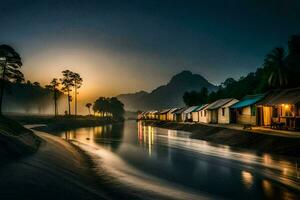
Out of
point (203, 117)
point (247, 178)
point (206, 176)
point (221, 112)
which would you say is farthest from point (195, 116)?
point (247, 178)

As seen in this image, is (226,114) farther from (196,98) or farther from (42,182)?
(196,98)

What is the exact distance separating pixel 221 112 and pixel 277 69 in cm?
2043

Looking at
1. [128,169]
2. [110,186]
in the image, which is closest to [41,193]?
[110,186]

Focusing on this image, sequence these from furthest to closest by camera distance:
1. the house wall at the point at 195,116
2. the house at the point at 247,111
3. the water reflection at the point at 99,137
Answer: the house wall at the point at 195,116 < the house at the point at 247,111 < the water reflection at the point at 99,137

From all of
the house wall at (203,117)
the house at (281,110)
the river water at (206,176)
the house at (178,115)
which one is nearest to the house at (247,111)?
the house at (281,110)

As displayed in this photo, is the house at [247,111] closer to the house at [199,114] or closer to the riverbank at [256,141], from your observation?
the riverbank at [256,141]

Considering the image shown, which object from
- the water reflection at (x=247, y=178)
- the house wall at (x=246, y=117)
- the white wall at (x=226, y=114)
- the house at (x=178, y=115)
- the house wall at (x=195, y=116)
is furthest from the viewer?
the house at (x=178, y=115)

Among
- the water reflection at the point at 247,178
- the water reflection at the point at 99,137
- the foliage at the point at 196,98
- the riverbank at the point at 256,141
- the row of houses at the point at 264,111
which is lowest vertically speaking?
the water reflection at the point at 99,137

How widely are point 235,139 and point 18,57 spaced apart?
44177 millimetres

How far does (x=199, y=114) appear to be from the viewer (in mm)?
80688

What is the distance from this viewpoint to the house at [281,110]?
3584 cm

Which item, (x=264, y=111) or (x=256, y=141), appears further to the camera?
(x=264, y=111)

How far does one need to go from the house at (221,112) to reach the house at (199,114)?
4.55 meters

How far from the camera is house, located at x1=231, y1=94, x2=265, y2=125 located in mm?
48756
